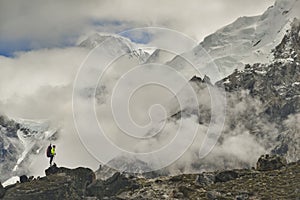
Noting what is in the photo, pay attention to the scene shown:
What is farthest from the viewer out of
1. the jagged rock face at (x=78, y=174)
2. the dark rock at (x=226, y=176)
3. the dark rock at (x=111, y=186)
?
the jagged rock face at (x=78, y=174)

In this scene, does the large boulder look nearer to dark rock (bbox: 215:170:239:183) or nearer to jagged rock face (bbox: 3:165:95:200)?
dark rock (bbox: 215:170:239:183)

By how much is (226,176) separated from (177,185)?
519 inches

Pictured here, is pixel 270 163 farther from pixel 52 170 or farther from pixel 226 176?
pixel 52 170

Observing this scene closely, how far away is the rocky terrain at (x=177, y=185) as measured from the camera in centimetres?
14288

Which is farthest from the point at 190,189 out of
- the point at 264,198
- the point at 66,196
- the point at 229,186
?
the point at 66,196

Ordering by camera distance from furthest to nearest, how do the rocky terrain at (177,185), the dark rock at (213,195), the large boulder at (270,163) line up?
the large boulder at (270,163), the rocky terrain at (177,185), the dark rock at (213,195)

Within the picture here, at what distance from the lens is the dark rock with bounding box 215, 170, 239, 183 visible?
6299 inches

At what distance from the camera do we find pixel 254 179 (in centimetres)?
15362

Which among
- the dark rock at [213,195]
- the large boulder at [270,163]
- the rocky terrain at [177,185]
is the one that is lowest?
the dark rock at [213,195]

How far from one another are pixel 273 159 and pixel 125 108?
178ft

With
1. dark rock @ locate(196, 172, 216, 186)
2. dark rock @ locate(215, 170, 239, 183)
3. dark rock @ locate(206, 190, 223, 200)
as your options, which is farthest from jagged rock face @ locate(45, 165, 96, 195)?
dark rock @ locate(206, 190, 223, 200)

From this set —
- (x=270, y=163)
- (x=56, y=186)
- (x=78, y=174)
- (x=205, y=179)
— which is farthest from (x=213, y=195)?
(x=78, y=174)

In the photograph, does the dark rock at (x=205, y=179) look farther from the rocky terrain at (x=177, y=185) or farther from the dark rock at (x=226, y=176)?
the dark rock at (x=226, y=176)

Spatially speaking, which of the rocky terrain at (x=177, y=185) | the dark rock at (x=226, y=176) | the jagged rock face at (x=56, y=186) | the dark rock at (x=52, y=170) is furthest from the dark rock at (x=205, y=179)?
the dark rock at (x=52, y=170)
